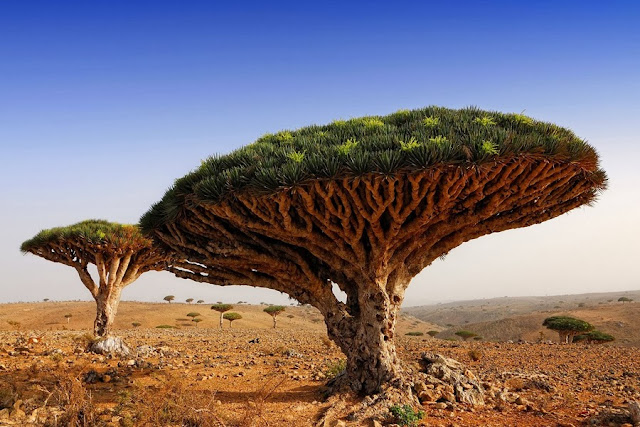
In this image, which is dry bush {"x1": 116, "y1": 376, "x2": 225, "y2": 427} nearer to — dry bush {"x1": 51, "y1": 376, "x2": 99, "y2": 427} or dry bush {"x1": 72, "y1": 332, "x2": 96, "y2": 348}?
dry bush {"x1": 51, "y1": 376, "x2": 99, "y2": 427}

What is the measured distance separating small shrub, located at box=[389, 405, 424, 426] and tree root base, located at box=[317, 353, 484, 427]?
11 cm

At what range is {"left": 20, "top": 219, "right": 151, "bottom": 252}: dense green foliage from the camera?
1631cm

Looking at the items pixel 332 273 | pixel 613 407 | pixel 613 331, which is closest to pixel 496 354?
pixel 613 407

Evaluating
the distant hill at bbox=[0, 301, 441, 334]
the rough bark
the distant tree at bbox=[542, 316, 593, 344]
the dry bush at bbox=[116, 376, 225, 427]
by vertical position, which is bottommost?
the distant hill at bbox=[0, 301, 441, 334]

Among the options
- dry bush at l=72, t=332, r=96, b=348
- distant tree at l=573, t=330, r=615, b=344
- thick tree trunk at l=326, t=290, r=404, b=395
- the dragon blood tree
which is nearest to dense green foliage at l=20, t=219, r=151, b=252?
the dragon blood tree

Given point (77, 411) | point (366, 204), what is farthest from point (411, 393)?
point (77, 411)

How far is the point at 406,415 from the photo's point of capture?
632cm

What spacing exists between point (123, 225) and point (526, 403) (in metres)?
15.7

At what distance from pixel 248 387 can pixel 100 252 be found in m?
Result: 10.5

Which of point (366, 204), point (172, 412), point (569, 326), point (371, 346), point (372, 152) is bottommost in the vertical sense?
point (569, 326)

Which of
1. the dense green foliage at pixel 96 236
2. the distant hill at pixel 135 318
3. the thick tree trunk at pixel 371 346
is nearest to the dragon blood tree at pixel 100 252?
the dense green foliage at pixel 96 236

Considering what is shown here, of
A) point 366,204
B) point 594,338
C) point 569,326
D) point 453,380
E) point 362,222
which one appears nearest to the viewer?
point 366,204

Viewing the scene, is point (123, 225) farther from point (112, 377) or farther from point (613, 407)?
point (613, 407)

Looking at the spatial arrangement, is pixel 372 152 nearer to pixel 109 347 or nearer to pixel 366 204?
pixel 366 204
